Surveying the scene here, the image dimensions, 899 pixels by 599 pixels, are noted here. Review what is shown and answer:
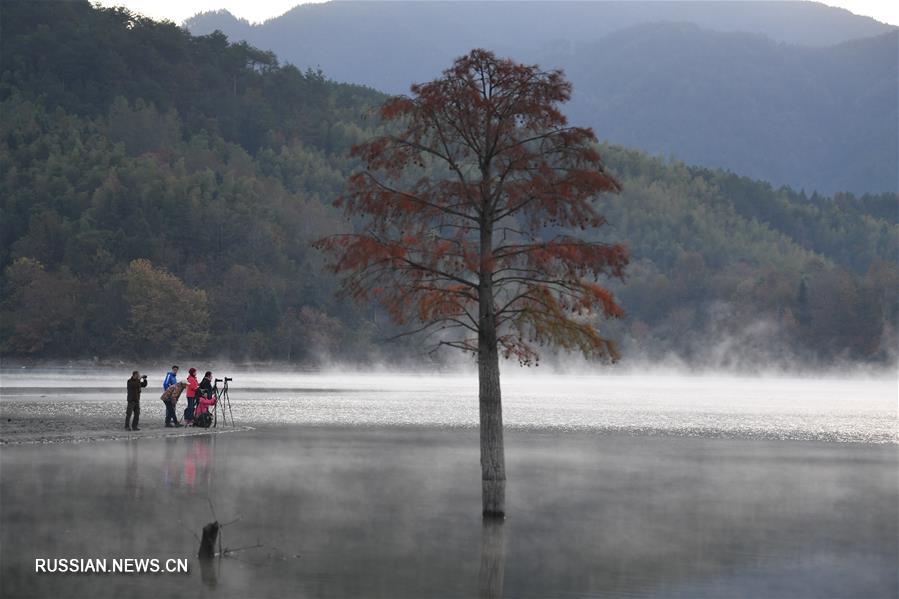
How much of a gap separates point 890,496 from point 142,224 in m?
165

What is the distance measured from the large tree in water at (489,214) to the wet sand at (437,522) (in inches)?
130

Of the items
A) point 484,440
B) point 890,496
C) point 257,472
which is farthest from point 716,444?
point 484,440

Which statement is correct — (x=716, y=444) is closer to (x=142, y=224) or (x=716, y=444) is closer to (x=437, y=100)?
(x=437, y=100)

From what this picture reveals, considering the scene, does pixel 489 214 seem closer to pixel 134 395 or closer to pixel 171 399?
pixel 134 395

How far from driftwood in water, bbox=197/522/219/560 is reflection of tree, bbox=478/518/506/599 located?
4260mm

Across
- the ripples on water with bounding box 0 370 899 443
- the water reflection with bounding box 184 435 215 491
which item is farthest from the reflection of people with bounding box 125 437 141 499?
the ripples on water with bounding box 0 370 899 443

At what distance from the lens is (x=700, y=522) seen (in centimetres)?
2623

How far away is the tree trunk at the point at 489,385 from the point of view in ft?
81.6

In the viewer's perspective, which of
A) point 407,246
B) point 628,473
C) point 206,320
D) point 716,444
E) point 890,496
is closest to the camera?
point 407,246

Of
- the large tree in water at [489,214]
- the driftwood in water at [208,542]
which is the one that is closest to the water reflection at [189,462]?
the large tree in water at [489,214]

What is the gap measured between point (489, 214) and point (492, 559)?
7.44 metres

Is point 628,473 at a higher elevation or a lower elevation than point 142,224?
lower

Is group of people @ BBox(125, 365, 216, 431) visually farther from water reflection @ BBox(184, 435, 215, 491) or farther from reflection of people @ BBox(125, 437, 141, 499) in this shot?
reflection of people @ BBox(125, 437, 141, 499)

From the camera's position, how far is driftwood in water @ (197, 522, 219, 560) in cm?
2006
